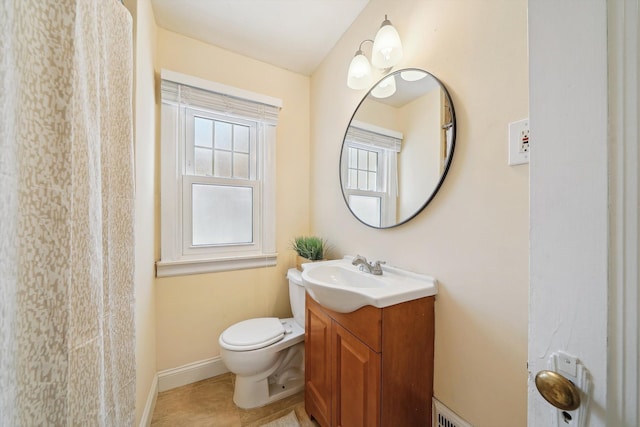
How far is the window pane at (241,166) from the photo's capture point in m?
1.74

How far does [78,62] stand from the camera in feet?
1.36

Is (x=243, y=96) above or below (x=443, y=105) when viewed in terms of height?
above

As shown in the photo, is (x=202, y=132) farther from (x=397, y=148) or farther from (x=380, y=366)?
(x=380, y=366)

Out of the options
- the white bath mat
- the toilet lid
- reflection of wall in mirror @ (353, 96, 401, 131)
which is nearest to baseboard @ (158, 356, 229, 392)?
the toilet lid

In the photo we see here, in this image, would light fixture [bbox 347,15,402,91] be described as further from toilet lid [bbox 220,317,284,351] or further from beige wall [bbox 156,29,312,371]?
toilet lid [bbox 220,317,284,351]

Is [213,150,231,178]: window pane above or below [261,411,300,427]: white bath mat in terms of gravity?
above

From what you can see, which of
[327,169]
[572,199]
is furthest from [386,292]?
[327,169]

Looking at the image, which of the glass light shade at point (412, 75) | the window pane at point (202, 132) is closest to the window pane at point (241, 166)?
the window pane at point (202, 132)

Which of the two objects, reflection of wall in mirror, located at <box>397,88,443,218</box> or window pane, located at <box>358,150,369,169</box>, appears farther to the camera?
window pane, located at <box>358,150,369,169</box>

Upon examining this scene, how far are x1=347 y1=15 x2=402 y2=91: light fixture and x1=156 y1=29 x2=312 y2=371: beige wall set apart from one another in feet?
2.52

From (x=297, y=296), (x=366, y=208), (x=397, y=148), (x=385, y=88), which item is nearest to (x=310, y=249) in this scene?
(x=297, y=296)

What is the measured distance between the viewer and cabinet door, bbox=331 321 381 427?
0.81 m

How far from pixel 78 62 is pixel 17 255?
0.36 m

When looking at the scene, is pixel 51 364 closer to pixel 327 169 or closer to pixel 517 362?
pixel 517 362
